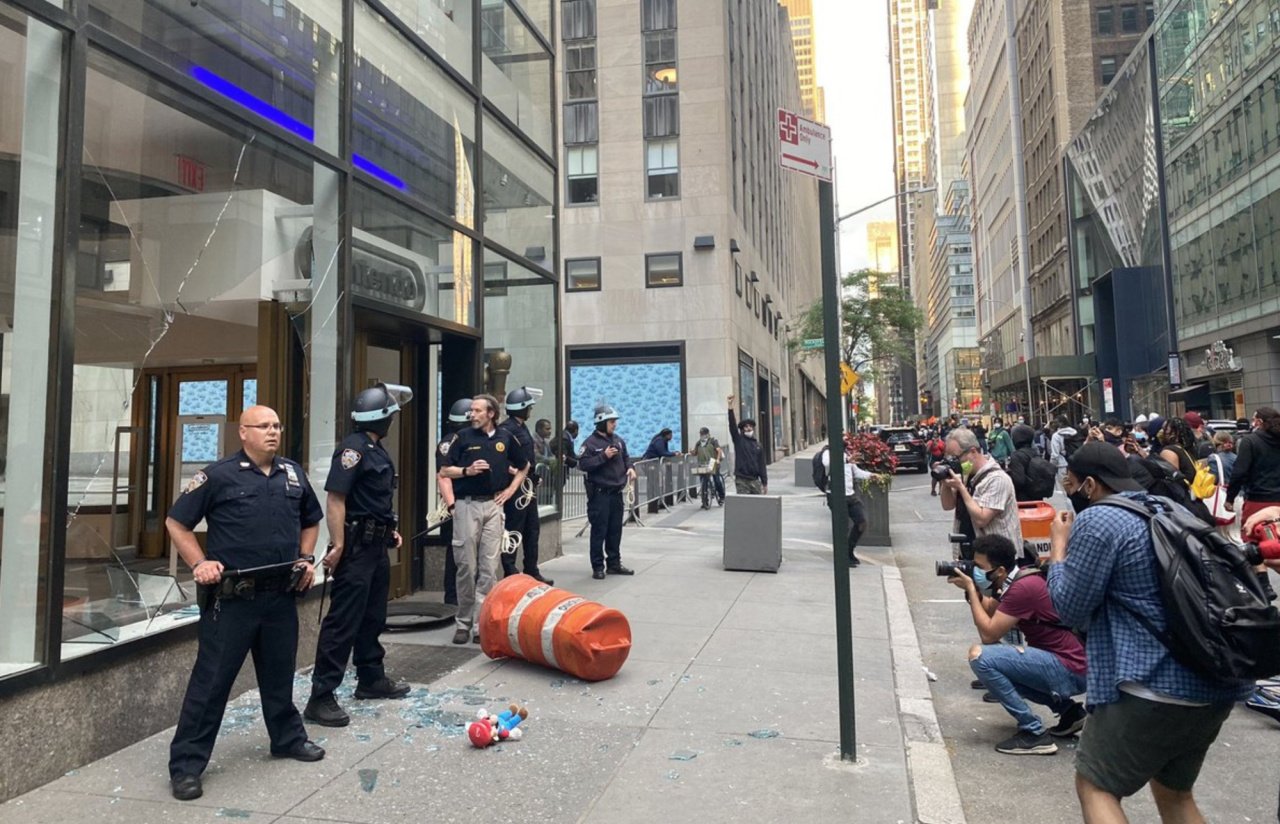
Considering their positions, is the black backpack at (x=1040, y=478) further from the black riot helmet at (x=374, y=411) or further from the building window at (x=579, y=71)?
the building window at (x=579, y=71)

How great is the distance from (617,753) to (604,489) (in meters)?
5.00

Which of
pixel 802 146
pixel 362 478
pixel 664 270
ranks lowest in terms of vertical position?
pixel 362 478

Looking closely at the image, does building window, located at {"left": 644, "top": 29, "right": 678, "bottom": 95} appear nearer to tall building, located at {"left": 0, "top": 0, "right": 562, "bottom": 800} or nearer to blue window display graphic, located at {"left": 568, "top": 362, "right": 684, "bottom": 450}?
blue window display graphic, located at {"left": 568, "top": 362, "right": 684, "bottom": 450}

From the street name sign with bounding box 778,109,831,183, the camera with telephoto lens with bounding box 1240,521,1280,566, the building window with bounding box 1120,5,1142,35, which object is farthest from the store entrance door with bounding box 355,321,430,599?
the building window with bounding box 1120,5,1142,35

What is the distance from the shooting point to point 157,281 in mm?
5895

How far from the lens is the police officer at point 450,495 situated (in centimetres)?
641

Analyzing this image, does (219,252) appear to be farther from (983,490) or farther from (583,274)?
(583,274)

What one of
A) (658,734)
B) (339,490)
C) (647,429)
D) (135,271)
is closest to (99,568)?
(339,490)

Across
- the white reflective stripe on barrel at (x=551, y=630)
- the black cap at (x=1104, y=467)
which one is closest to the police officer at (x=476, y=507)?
the white reflective stripe on barrel at (x=551, y=630)

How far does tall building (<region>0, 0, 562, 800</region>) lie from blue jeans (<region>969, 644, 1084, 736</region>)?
3870 millimetres

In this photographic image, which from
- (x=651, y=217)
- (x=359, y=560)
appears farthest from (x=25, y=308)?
(x=651, y=217)

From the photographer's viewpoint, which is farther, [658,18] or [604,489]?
[658,18]

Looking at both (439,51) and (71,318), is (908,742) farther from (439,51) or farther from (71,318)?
(439,51)

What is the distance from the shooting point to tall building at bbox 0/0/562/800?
4.05 metres
